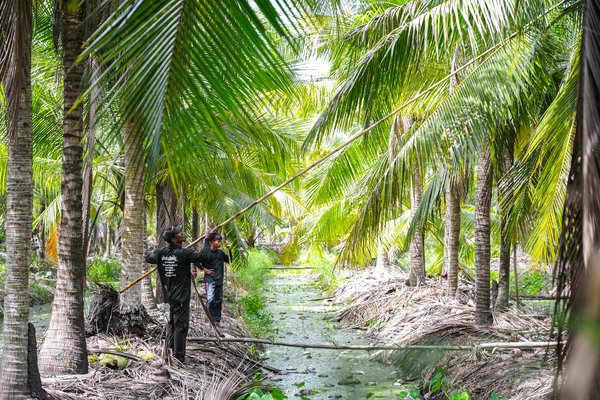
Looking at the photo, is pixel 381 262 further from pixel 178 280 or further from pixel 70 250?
pixel 70 250

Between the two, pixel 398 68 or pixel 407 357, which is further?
pixel 407 357

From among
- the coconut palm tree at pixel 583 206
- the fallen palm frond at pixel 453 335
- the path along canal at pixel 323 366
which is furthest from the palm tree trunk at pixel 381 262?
the coconut palm tree at pixel 583 206

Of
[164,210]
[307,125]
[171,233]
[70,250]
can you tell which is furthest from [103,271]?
[70,250]

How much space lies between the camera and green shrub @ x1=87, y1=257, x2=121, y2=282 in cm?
2237

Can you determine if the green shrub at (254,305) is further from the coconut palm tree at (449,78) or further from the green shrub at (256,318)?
the coconut palm tree at (449,78)

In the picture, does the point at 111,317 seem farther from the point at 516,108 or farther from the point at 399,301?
the point at 399,301

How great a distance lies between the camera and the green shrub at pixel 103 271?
2237cm

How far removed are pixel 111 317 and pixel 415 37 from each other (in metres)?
4.55

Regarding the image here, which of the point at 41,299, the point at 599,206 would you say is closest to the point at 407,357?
the point at 599,206

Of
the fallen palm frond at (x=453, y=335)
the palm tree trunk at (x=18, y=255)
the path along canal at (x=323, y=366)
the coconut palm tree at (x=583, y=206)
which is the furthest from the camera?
the path along canal at (x=323, y=366)

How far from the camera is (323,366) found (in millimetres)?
9125

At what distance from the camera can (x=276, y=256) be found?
37656 mm

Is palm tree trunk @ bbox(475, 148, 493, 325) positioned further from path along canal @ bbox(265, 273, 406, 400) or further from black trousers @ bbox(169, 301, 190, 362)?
black trousers @ bbox(169, 301, 190, 362)

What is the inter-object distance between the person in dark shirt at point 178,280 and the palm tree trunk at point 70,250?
1125 millimetres
